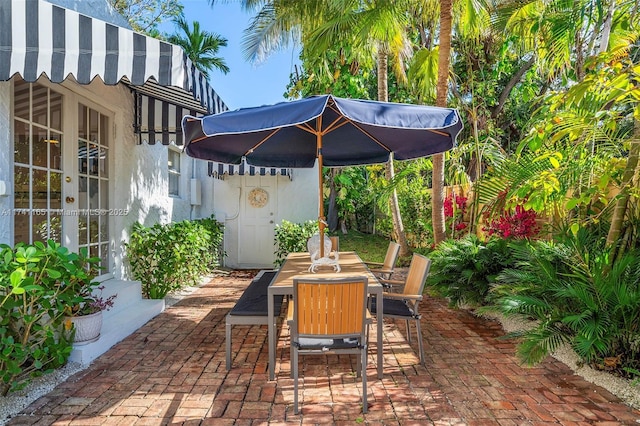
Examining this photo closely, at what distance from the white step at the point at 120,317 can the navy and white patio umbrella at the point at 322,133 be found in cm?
238

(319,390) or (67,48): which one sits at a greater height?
(67,48)

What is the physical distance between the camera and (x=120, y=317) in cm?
537

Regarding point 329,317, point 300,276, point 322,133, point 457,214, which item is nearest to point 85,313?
point 300,276

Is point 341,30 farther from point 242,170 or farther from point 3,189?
point 3,189

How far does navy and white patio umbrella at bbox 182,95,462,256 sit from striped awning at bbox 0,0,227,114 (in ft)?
2.50

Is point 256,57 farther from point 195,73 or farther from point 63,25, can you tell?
point 63,25

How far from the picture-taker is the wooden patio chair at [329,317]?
10.5 ft

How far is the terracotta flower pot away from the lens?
4223 millimetres

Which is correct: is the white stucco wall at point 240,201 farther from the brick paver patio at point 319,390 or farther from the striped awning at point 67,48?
the striped awning at point 67,48

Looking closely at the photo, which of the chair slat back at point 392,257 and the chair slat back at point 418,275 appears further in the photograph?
the chair slat back at point 392,257

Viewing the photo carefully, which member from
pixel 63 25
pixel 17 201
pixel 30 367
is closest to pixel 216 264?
pixel 17 201

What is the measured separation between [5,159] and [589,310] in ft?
20.0

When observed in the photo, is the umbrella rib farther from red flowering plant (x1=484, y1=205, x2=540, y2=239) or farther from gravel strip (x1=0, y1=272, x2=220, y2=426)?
red flowering plant (x1=484, y1=205, x2=540, y2=239)

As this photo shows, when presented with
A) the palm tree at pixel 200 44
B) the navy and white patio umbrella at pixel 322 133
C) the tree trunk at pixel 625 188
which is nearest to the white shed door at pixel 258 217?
the navy and white patio umbrella at pixel 322 133
